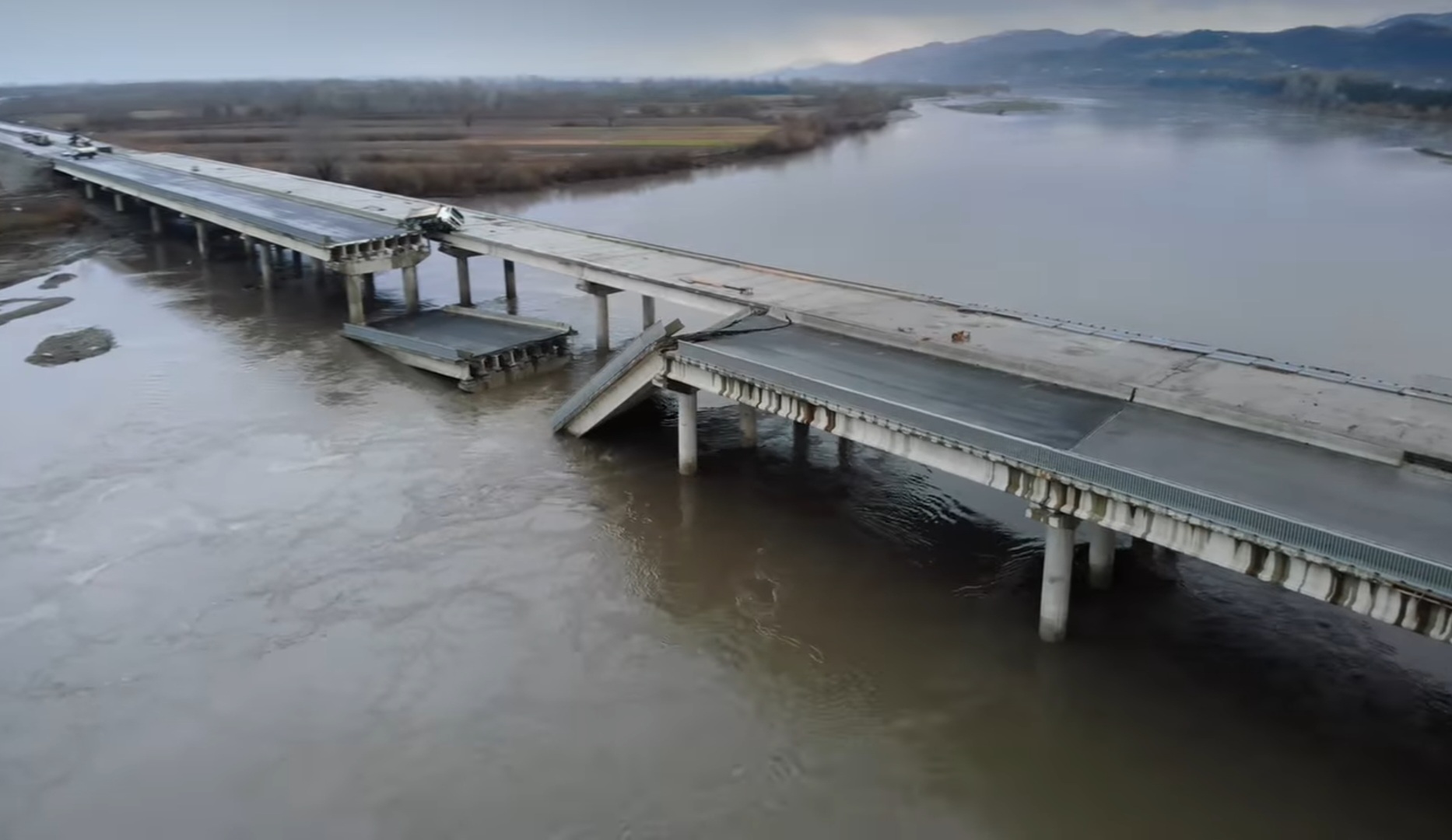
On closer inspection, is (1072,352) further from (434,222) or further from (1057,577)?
(434,222)

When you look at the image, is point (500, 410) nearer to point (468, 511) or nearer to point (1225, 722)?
point (468, 511)

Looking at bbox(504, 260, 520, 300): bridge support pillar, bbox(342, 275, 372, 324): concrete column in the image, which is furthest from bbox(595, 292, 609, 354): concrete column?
bbox(342, 275, 372, 324): concrete column

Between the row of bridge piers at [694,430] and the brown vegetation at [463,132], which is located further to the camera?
the brown vegetation at [463,132]

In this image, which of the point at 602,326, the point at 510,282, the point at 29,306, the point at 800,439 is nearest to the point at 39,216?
the point at 29,306

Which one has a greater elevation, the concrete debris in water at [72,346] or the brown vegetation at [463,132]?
the brown vegetation at [463,132]

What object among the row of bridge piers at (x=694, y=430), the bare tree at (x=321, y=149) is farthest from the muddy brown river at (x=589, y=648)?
the bare tree at (x=321, y=149)

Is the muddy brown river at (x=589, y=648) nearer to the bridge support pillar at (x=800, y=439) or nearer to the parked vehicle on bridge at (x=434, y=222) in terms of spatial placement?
the bridge support pillar at (x=800, y=439)

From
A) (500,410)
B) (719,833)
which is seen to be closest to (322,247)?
(500,410)
